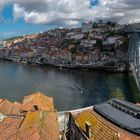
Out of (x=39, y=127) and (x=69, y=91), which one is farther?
(x=69, y=91)

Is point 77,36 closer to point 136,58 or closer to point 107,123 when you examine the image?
point 136,58

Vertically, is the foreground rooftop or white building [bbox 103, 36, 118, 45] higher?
white building [bbox 103, 36, 118, 45]

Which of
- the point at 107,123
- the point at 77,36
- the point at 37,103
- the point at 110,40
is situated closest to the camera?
the point at 107,123

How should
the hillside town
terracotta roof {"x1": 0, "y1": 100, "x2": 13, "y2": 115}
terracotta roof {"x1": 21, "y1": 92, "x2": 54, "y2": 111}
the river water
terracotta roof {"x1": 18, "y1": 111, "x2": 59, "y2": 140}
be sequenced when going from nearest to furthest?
1. terracotta roof {"x1": 18, "y1": 111, "x2": 59, "y2": 140}
2. terracotta roof {"x1": 21, "y1": 92, "x2": 54, "y2": 111}
3. terracotta roof {"x1": 0, "y1": 100, "x2": 13, "y2": 115}
4. the river water
5. the hillside town

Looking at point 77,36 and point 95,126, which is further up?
point 77,36

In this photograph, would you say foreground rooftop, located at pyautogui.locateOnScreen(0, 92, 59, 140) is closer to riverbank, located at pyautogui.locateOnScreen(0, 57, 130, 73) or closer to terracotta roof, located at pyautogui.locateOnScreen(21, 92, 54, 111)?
terracotta roof, located at pyautogui.locateOnScreen(21, 92, 54, 111)

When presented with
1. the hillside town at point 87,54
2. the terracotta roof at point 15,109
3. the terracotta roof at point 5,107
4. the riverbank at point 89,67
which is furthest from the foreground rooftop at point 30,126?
the hillside town at point 87,54

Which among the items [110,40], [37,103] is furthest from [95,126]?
[110,40]

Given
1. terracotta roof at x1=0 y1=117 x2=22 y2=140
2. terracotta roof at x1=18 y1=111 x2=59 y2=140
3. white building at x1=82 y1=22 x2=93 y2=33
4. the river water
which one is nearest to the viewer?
terracotta roof at x1=18 y1=111 x2=59 y2=140

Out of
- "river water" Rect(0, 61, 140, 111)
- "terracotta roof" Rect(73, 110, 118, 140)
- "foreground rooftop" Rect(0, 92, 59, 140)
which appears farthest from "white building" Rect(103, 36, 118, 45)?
"terracotta roof" Rect(73, 110, 118, 140)
